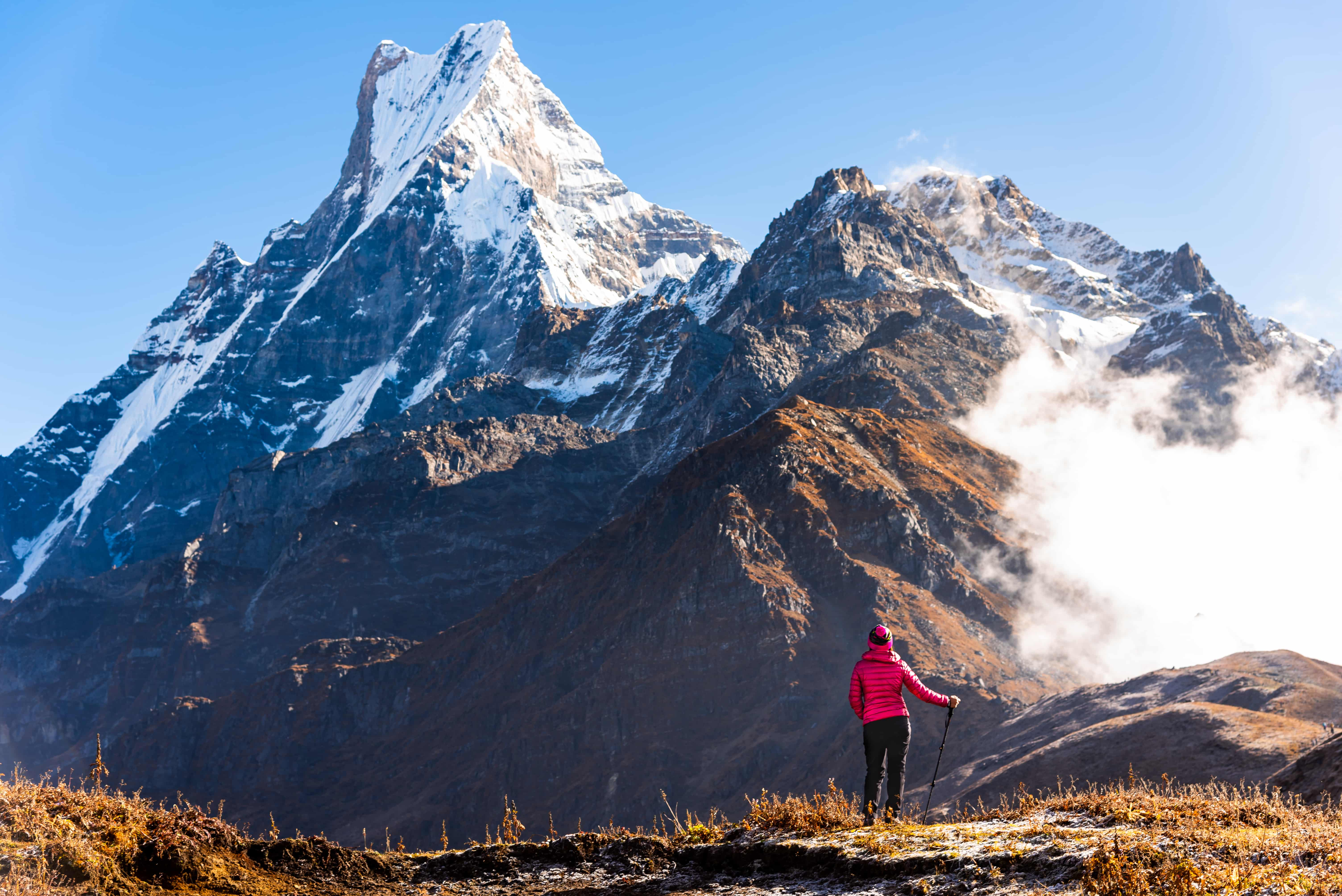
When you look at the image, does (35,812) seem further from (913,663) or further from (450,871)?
(913,663)

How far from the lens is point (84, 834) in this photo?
41.9ft

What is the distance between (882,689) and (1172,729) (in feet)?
165

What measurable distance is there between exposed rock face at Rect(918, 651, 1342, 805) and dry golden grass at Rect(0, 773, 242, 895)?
140 feet

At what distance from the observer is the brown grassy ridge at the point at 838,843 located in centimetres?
1137

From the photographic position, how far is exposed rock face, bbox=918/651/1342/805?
5450 centimetres

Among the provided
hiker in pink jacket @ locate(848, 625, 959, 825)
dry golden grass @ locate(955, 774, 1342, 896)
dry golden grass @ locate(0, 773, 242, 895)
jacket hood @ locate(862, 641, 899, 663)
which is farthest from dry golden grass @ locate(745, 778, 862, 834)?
dry golden grass @ locate(0, 773, 242, 895)

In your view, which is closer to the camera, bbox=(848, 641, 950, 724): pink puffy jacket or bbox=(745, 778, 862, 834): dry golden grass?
bbox=(745, 778, 862, 834): dry golden grass

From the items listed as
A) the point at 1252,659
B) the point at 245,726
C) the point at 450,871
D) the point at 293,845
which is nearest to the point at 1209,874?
the point at 450,871

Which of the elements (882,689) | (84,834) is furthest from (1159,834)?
(84,834)

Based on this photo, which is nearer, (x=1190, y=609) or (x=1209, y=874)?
(x=1209, y=874)

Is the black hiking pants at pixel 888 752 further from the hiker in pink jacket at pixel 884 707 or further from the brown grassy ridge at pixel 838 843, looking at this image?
the brown grassy ridge at pixel 838 843

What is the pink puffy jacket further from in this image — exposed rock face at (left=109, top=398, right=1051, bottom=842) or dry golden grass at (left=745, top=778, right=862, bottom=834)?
exposed rock face at (left=109, top=398, right=1051, bottom=842)

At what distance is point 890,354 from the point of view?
19750 cm

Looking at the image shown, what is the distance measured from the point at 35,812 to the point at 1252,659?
8004 centimetres
